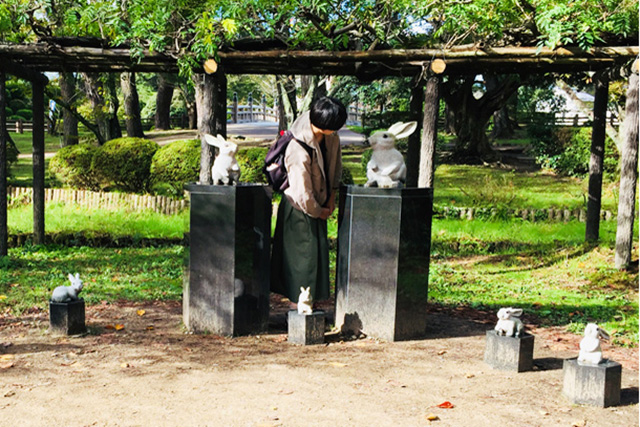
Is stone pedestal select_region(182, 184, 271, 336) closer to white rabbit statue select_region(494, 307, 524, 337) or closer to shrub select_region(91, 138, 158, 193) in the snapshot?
white rabbit statue select_region(494, 307, 524, 337)

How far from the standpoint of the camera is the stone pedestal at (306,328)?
5.96 metres

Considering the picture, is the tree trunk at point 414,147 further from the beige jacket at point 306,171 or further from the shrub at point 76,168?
the shrub at point 76,168

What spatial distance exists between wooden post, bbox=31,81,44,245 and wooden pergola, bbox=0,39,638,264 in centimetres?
2

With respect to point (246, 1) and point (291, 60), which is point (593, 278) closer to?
point (291, 60)

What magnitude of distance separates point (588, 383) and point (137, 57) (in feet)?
24.3

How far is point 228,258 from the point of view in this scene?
19.7 feet

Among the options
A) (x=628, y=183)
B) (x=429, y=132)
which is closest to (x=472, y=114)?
(x=628, y=183)

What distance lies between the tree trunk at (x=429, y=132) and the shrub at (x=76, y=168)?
8.83m

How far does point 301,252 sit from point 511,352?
6.73 ft

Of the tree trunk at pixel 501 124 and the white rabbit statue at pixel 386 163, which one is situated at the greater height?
the tree trunk at pixel 501 124

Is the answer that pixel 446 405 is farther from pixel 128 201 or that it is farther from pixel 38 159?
pixel 128 201

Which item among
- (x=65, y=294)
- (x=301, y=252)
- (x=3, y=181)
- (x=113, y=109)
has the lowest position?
(x=65, y=294)

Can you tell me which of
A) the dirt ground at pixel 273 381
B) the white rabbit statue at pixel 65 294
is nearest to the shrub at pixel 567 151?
the dirt ground at pixel 273 381

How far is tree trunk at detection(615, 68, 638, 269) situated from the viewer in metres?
9.26
